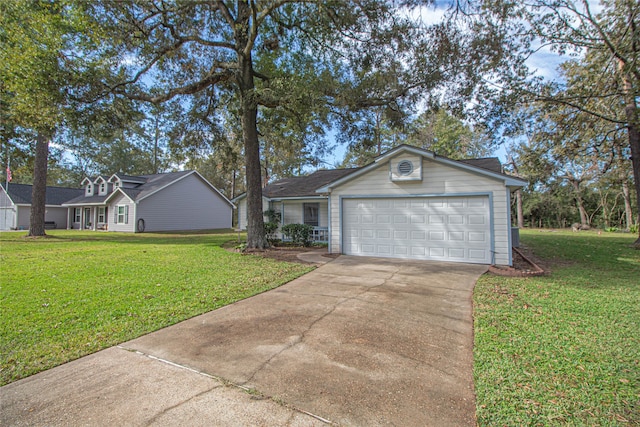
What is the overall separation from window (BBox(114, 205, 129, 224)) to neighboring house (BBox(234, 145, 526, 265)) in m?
19.3

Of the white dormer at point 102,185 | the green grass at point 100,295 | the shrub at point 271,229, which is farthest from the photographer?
the white dormer at point 102,185

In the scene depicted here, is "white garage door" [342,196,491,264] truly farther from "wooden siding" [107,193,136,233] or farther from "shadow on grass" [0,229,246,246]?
"wooden siding" [107,193,136,233]

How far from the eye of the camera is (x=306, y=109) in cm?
1037

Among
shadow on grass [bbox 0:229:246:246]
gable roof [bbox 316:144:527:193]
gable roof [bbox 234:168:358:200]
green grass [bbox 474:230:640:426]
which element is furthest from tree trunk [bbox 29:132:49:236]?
green grass [bbox 474:230:640:426]

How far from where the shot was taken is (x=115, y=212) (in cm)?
2408

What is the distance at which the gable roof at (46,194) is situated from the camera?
26.8 meters

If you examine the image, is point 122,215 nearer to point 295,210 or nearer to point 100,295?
point 295,210

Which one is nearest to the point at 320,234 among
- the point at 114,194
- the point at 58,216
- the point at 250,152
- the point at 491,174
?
the point at 250,152

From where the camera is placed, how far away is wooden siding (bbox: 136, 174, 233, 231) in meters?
23.5

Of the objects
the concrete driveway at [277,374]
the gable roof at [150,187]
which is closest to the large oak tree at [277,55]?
the concrete driveway at [277,374]

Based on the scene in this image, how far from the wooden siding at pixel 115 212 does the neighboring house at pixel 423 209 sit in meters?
18.4

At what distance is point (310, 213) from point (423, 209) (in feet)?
23.5

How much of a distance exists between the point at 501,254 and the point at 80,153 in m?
49.4

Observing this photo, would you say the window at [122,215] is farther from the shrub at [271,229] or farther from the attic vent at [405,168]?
the attic vent at [405,168]
